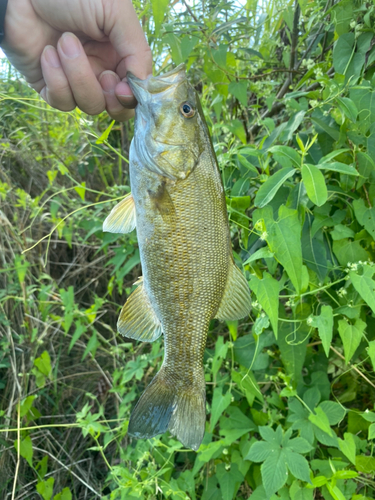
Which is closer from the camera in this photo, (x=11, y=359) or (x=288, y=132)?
(x=288, y=132)

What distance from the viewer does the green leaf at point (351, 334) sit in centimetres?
142

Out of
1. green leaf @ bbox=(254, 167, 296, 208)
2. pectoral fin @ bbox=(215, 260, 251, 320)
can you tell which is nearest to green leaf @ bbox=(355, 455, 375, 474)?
pectoral fin @ bbox=(215, 260, 251, 320)

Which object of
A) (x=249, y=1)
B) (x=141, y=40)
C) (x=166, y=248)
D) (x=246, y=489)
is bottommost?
(x=246, y=489)

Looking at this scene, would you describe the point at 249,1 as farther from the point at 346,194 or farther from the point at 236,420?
the point at 236,420

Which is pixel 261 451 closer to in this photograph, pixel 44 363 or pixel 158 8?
pixel 44 363

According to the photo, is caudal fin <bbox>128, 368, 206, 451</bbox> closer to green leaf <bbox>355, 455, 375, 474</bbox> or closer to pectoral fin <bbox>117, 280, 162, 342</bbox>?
pectoral fin <bbox>117, 280, 162, 342</bbox>

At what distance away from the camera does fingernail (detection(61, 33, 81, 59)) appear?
4.26ft

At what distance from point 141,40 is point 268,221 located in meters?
0.81

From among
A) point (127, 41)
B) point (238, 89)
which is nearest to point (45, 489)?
point (127, 41)

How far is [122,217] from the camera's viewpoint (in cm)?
140

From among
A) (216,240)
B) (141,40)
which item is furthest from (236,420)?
(141,40)

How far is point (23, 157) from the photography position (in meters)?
3.31

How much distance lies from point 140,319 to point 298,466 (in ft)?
2.57

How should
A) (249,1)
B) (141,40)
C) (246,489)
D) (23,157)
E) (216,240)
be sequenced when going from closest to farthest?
(216,240) → (141,40) → (246,489) → (249,1) → (23,157)
